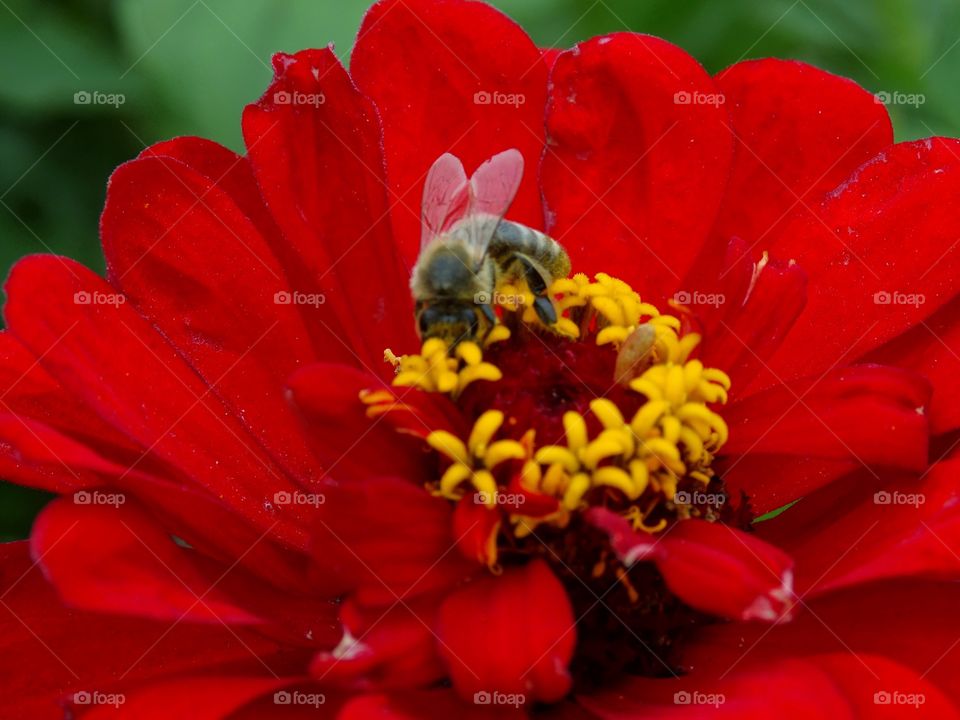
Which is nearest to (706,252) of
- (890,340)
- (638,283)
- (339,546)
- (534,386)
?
(638,283)

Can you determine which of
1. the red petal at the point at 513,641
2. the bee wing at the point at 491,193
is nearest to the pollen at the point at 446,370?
the bee wing at the point at 491,193

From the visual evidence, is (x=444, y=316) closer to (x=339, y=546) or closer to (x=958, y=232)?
(x=339, y=546)

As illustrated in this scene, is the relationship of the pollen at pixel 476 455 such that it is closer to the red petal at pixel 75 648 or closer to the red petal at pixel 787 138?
the red petal at pixel 75 648

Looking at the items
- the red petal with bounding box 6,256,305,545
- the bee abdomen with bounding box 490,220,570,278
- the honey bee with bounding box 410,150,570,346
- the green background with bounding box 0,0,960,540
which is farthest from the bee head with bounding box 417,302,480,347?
the green background with bounding box 0,0,960,540

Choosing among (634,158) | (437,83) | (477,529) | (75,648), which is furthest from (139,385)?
(634,158)

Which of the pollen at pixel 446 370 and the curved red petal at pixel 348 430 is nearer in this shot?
the curved red petal at pixel 348 430

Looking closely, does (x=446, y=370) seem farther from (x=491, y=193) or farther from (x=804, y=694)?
(x=804, y=694)
